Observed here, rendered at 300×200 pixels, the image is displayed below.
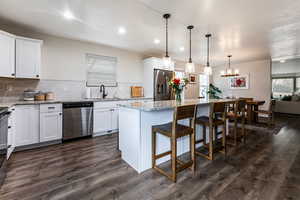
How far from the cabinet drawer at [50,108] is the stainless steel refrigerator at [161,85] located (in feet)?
9.28

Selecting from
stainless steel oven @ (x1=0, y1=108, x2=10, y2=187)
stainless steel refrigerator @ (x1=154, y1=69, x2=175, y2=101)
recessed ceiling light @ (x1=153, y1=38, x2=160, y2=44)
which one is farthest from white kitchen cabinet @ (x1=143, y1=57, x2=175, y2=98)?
stainless steel oven @ (x1=0, y1=108, x2=10, y2=187)

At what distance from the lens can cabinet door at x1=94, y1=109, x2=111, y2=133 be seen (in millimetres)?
3630

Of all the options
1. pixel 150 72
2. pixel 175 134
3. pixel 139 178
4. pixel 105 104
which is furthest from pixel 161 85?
pixel 139 178

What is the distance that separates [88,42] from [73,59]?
0.65 meters

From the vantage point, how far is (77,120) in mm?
3363

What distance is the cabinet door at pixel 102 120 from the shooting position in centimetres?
363

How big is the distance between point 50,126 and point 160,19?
317cm

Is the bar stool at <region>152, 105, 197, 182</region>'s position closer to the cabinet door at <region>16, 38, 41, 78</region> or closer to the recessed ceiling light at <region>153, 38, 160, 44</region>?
the recessed ceiling light at <region>153, 38, 160, 44</region>

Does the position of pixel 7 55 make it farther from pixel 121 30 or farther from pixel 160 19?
pixel 160 19

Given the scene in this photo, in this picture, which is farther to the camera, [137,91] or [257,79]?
[257,79]

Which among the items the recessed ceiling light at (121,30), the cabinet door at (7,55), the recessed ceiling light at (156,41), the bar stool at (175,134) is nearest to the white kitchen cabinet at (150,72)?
the recessed ceiling light at (156,41)

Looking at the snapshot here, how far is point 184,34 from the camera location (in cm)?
351

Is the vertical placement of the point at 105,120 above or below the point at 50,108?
below

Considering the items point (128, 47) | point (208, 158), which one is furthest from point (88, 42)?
point (208, 158)
